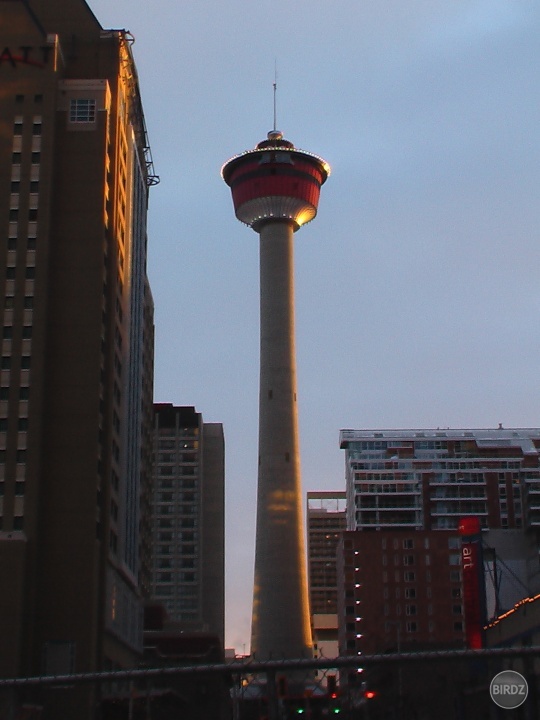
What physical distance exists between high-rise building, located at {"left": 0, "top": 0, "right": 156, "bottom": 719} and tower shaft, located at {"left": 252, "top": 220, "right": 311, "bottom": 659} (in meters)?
35.2

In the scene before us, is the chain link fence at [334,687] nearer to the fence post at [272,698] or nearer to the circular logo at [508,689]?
the fence post at [272,698]

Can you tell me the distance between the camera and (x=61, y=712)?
301 feet

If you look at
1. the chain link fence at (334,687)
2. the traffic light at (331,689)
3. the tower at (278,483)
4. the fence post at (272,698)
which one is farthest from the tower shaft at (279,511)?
the fence post at (272,698)

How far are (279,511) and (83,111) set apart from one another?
6763cm

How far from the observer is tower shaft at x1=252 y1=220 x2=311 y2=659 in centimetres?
15512

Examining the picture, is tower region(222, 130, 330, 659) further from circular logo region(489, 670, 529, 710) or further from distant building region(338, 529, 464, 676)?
circular logo region(489, 670, 529, 710)

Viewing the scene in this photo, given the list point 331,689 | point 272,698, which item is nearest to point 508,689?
point 331,689

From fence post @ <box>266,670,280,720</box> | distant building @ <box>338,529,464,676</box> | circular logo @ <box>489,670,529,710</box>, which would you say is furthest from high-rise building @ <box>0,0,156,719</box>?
circular logo @ <box>489,670,529,710</box>

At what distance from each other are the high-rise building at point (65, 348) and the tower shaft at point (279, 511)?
115 feet

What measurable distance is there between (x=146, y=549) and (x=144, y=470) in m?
12.5

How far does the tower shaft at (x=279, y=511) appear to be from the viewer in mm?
155125

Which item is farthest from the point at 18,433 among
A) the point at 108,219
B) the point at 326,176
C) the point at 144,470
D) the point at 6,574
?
the point at 326,176

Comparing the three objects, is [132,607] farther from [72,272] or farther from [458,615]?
[458,615]

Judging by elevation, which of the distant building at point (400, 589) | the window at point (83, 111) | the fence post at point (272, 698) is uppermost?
the window at point (83, 111)
